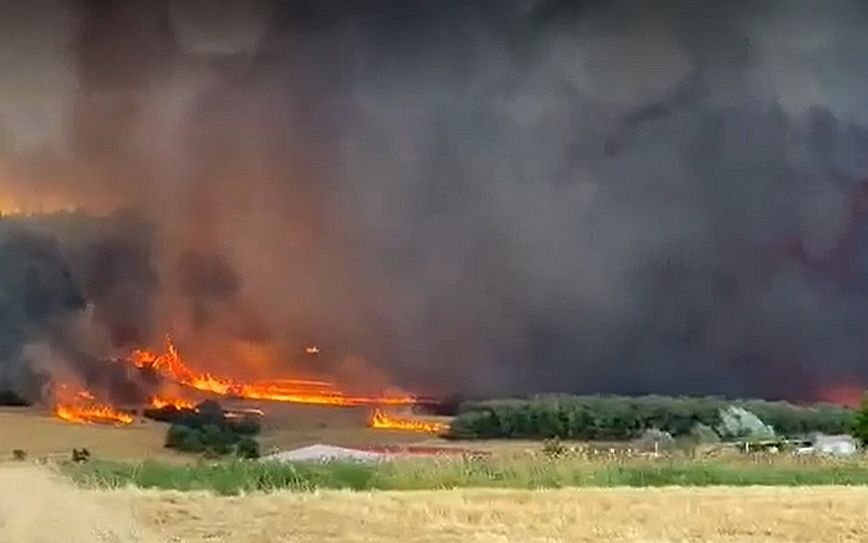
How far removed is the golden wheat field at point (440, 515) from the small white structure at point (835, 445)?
1.22m

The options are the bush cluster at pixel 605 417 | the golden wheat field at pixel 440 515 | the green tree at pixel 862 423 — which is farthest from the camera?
the green tree at pixel 862 423

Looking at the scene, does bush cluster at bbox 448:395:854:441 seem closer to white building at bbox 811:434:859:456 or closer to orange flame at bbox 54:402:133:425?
white building at bbox 811:434:859:456

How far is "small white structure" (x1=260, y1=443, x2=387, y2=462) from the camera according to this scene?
320 inches

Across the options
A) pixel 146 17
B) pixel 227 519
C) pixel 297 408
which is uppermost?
pixel 146 17

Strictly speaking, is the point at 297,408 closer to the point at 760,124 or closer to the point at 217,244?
the point at 217,244

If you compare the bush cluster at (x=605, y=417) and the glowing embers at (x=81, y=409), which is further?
the bush cluster at (x=605, y=417)

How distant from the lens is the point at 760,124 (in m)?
8.85

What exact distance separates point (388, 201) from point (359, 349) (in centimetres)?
84

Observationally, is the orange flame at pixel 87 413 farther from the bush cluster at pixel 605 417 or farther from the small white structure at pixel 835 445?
the small white structure at pixel 835 445

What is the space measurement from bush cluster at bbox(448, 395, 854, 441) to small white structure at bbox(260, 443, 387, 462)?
54 centimetres

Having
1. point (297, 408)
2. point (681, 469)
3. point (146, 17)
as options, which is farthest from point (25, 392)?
point (681, 469)

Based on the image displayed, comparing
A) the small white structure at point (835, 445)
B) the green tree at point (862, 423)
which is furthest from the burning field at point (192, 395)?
the green tree at point (862, 423)

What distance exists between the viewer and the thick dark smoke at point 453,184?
28.1ft

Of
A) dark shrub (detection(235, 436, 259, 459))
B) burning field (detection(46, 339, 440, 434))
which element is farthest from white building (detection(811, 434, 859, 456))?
dark shrub (detection(235, 436, 259, 459))
